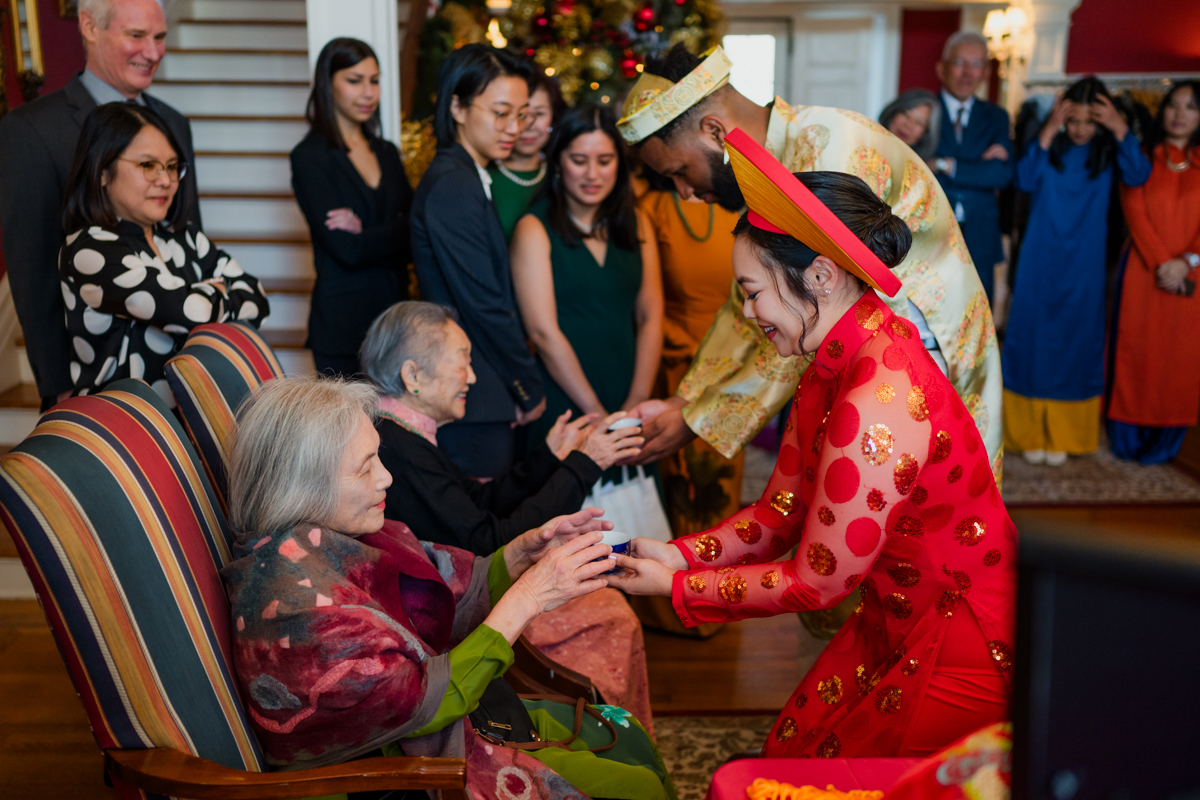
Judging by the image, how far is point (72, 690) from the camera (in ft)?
8.89

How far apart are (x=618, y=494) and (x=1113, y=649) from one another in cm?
224

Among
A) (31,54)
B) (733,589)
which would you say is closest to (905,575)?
(733,589)

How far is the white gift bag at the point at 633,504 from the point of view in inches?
110

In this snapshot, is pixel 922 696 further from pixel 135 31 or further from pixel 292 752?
pixel 135 31

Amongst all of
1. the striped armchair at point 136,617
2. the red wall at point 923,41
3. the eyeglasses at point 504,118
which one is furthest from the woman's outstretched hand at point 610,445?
the red wall at point 923,41

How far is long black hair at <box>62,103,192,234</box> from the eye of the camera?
7.13ft

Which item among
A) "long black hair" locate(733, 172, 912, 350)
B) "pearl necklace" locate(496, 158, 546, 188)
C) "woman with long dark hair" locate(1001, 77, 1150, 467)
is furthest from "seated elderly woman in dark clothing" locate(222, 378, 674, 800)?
"woman with long dark hair" locate(1001, 77, 1150, 467)

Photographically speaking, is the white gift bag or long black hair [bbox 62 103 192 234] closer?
long black hair [bbox 62 103 192 234]

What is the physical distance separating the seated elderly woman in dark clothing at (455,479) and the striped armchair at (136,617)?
1.82ft

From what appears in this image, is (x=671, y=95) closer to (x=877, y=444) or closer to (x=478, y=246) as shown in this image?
(x=478, y=246)

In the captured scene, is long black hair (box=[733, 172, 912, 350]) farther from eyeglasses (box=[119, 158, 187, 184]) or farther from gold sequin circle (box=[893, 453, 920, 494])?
eyeglasses (box=[119, 158, 187, 184])

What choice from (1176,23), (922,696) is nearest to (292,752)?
(922,696)

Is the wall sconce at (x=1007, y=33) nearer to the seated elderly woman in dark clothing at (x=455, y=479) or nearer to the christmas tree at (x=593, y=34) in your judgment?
the christmas tree at (x=593, y=34)

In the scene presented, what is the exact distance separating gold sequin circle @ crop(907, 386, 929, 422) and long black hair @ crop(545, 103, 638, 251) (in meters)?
1.68
